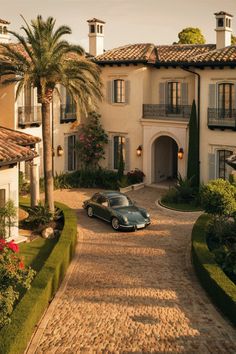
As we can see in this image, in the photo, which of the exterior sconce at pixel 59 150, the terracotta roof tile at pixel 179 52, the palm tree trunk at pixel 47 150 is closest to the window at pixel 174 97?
the terracotta roof tile at pixel 179 52

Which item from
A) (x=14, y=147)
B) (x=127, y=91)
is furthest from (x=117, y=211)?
(x=127, y=91)

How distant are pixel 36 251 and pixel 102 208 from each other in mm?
4936

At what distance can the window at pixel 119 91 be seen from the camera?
3262 centimetres

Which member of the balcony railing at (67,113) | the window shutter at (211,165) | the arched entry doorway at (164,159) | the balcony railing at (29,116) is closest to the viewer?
the balcony railing at (29,116)

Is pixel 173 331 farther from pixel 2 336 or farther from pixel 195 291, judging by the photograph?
pixel 2 336

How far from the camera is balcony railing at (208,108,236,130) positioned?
28453mm

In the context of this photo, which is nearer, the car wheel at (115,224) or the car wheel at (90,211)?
the car wheel at (115,224)

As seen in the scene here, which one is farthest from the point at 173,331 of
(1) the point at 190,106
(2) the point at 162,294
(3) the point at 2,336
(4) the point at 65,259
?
(1) the point at 190,106

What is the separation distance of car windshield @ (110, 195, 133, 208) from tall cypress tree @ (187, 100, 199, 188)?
270 inches

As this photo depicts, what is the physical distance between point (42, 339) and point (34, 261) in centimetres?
592

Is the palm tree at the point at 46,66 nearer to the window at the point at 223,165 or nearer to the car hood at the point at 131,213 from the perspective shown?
the car hood at the point at 131,213

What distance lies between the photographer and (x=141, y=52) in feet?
105

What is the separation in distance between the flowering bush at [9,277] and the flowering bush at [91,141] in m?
19.9

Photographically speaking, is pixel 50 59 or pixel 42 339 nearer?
pixel 42 339
